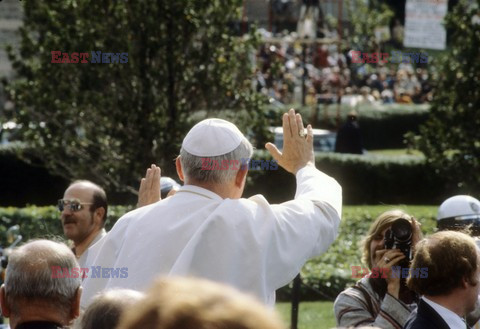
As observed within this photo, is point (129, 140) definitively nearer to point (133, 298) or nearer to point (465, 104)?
point (465, 104)

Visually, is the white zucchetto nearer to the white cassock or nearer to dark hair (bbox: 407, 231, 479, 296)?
the white cassock

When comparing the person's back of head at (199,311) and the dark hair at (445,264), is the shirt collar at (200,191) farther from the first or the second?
the person's back of head at (199,311)

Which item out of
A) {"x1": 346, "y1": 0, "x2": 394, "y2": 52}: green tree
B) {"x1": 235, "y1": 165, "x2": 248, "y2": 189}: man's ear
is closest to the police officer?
{"x1": 235, "y1": 165, "x2": 248, "y2": 189}: man's ear

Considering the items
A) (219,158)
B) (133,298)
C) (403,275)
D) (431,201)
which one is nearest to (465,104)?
(431,201)

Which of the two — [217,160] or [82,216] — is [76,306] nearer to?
[217,160]

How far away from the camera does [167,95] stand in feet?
41.1

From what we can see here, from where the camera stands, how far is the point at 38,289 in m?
A: 3.74

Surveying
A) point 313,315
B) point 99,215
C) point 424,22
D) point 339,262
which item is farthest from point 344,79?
point 99,215

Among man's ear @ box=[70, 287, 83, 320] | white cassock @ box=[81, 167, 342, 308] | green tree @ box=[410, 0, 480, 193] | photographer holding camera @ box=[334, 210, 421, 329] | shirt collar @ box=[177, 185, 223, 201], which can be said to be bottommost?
green tree @ box=[410, 0, 480, 193]

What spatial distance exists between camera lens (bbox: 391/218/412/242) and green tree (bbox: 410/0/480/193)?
846cm

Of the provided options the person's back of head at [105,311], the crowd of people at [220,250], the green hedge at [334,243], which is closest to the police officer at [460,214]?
the crowd of people at [220,250]

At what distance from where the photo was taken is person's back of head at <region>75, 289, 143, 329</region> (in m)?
3.06

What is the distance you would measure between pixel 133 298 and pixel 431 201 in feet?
59.7

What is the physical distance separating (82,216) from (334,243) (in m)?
7.33
